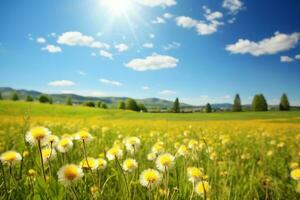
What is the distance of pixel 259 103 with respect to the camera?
4267 inches

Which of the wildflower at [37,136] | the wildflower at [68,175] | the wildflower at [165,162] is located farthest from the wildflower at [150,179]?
the wildflower at [37,136]

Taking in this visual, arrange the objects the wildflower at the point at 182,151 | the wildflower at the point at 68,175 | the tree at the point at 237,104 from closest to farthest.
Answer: the wildflower at the point at 68,175 → the wildflower at the point at 182,151 → the tree at the point at 237,104

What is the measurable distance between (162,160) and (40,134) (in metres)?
0.77

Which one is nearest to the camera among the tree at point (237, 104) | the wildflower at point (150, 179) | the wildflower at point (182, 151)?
the wildflower at point (150, 179)

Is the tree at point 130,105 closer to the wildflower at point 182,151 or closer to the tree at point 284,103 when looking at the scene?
the tree at point 284,103

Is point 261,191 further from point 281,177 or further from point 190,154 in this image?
point 190,154

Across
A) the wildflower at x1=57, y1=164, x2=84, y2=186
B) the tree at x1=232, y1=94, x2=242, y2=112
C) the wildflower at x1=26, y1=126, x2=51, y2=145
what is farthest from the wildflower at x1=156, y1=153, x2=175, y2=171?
the tree at x1=232, y1=94, x2=242, y2=112

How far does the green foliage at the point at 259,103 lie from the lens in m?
108

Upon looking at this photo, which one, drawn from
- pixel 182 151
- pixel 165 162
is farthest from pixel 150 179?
pixel 182 151

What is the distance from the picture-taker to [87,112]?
186ft

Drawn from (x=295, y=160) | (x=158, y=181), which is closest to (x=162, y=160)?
(x=158, y=181)

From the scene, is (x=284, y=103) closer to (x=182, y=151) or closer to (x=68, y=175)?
(x=182, y=151)

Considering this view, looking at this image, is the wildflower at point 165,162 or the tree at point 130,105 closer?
the wildflower at point 165,162

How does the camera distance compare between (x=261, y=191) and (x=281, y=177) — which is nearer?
(x=261, y=191)
